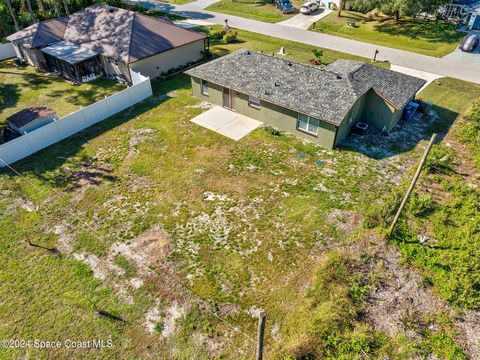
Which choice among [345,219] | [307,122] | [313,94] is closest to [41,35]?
[313,94]

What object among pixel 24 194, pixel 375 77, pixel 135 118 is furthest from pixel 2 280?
pixel 375 77

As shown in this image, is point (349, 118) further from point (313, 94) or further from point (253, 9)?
point (253, 9)

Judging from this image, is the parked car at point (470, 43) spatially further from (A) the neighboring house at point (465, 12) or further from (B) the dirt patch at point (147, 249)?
(B) the dirt patch at point (147, 249)

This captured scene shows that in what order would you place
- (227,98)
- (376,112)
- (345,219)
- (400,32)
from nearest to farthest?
(345,219)
(376,112)
(227,98)
(400,32)

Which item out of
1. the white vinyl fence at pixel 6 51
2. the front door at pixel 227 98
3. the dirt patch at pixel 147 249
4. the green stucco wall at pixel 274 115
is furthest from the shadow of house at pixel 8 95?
the dirt patch at pixel 147 249

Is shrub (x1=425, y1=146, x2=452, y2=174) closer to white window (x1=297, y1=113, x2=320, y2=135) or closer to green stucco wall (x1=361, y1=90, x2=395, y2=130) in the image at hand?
green stucco wall (x1=361, y1=90, x2=395, y2=130)

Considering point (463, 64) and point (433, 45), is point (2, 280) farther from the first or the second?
point (433, 45)

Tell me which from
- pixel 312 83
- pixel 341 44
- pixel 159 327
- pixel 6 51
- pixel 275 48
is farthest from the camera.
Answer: pixel 341 44

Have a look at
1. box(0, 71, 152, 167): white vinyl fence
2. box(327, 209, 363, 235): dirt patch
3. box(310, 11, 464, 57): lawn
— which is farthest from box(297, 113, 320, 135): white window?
box(310, 11, 464, 57): lawn
